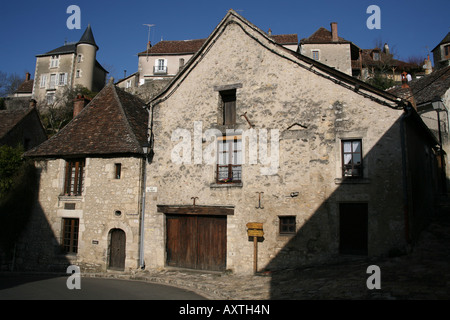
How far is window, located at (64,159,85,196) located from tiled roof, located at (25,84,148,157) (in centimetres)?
45

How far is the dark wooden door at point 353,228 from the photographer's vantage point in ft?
32.1

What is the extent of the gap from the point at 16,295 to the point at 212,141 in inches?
288

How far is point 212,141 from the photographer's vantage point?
12.0 meters

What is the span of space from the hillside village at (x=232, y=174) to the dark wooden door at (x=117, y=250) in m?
0.06

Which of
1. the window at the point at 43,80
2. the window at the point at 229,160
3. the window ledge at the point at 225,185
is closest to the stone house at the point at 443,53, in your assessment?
the window at the point at 229,160

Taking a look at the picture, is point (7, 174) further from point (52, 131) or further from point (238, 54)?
point (52, 131)

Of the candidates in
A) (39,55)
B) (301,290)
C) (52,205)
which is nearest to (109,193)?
(52,205)

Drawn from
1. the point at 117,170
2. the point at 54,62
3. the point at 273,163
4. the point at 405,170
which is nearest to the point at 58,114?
the point at 54,62

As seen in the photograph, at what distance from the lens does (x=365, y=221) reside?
9781 mm

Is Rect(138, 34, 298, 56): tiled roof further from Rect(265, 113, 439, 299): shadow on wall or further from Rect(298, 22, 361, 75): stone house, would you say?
Rect(265, 113, 439, 299): shadow on wall

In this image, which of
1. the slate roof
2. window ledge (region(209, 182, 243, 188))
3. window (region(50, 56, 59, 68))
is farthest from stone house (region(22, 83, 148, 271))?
window (region(50, 56, 59, 68))

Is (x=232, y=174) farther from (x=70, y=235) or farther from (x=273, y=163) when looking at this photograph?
(x=70, y=235)

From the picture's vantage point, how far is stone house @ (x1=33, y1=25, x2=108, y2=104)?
42375mm

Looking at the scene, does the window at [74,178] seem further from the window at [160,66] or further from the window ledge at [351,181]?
the window at [160,66]
